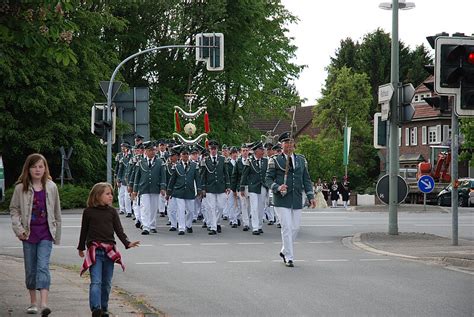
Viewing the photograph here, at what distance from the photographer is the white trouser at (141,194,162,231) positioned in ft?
72.6

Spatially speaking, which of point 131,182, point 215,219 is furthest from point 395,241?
point 131,182

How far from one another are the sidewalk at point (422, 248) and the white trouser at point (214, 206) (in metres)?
3.29

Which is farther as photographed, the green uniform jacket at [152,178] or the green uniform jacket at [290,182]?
the green uniform jacket at [152,178]

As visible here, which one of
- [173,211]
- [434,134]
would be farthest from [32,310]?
[434,134]

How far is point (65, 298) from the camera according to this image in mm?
10891

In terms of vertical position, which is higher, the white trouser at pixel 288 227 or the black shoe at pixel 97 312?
the white trouser at pixel 288 227

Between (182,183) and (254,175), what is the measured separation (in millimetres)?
1716

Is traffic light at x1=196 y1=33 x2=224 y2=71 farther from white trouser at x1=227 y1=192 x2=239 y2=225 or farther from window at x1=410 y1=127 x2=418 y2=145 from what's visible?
window at x1=410 y1=127 x2=418 y2=145

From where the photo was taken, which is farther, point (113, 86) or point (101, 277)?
point (113, 86)

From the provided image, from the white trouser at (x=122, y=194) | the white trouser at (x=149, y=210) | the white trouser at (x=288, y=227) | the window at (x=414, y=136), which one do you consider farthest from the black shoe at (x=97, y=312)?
the window at (x=414, y=136)

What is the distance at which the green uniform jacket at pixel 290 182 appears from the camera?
Answer: 603 inches

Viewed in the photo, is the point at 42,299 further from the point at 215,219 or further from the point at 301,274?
the point at 215,219

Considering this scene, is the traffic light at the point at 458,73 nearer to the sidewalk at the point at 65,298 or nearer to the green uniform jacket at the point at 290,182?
the green uniform jacket at the point at 290,182

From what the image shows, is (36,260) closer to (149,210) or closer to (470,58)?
(470,58)
